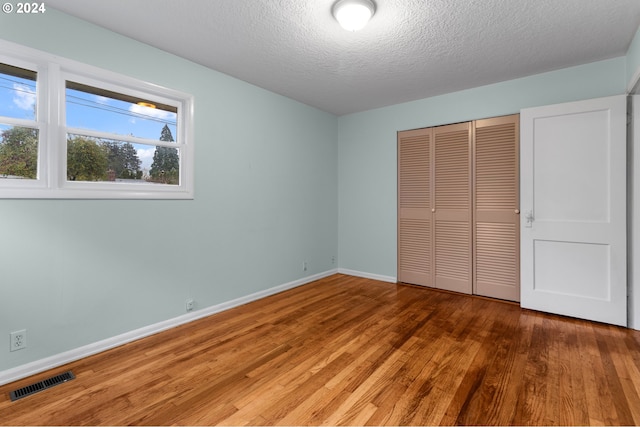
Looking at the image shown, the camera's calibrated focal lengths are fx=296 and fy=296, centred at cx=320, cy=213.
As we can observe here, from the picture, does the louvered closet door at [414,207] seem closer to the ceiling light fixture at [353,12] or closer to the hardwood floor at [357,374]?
the hardwood floor at [357,374]

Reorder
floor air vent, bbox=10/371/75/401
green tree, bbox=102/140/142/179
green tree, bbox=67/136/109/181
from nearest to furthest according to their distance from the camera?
floor air vent, bbox=10/371/75/401 < green tree, bbox=67/136/109/181 < green tree, bbox=102/140/142/179

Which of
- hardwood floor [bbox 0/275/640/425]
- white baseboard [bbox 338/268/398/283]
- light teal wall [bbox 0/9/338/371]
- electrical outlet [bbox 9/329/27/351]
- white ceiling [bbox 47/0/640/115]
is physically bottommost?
hardwood floor [bbox 0/275/640/425]

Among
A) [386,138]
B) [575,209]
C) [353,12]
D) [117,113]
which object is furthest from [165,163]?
[575,209]

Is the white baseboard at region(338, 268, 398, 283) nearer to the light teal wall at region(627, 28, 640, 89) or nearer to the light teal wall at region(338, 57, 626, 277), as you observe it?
the light teal wall at region(338, 57, 626, 277)

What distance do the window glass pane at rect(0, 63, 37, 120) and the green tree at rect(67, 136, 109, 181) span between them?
1.00 feet

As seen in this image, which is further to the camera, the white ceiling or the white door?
the white door

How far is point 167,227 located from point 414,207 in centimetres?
319

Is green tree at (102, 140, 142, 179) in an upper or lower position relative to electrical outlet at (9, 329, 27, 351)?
upper

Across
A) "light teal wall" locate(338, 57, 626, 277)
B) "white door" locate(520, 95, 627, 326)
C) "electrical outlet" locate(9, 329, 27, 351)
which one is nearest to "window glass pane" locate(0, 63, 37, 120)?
"electrical outlet" locate(9, 329, 27, 351)

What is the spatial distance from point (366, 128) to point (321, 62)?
72.6 inches

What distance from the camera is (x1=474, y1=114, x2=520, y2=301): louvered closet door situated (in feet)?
11.5

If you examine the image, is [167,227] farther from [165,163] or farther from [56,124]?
[56,124]

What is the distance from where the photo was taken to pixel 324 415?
65.7 inches

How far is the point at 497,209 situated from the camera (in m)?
3.63
